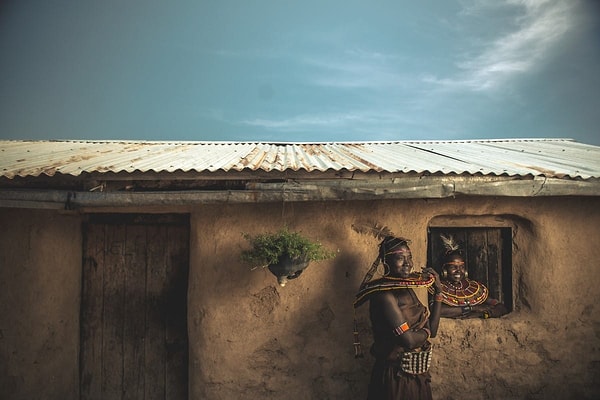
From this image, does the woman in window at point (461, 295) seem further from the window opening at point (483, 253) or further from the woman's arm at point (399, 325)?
the woman's arm at point (399, 325)

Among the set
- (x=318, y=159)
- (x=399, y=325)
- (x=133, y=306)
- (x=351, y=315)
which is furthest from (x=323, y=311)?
(x=133, y=306)

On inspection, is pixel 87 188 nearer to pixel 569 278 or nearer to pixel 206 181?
pixel 206 181

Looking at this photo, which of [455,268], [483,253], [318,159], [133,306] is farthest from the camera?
[318,159]

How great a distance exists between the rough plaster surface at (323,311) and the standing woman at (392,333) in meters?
0.52

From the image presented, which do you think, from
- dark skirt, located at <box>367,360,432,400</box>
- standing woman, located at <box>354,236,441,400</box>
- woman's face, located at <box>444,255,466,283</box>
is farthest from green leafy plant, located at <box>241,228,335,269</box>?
woman's face, located at <box>444,255,466,283</box>

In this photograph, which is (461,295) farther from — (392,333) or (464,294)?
(392,333)

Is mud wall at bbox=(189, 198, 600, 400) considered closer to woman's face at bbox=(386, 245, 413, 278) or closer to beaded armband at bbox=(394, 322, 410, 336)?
woman's face at bbox=(386, 245, 413, 278)

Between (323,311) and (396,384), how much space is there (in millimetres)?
936

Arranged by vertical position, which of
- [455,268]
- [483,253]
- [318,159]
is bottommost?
[455,268]

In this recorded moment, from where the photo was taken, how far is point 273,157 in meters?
4.48

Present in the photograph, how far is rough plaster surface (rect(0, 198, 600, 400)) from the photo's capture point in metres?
3.84

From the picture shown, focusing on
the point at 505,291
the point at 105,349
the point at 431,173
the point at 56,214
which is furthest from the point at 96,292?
the point at 505,291

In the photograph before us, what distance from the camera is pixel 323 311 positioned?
3895 millimetres

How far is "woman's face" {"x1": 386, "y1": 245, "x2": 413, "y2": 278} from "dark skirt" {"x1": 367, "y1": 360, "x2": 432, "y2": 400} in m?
0.76
